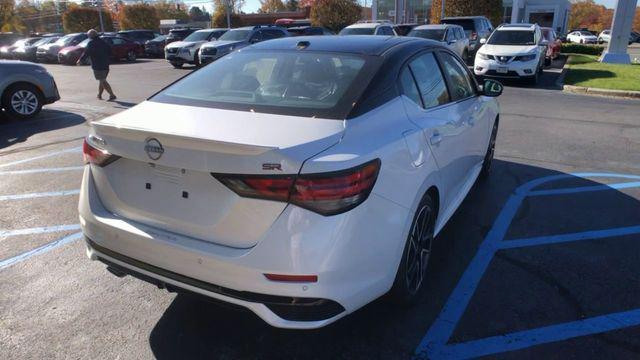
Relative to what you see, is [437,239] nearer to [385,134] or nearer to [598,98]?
[385,134]

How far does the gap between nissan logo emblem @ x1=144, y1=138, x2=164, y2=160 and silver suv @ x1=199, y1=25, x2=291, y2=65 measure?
17.3m

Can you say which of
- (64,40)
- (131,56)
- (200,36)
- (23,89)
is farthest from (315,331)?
(64,40)

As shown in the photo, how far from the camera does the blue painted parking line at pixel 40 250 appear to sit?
3.77 m

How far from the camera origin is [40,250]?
3.96 metres

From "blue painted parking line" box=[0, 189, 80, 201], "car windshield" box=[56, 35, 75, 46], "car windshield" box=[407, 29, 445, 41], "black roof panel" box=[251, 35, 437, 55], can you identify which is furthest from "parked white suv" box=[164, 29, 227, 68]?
"black roof panel" box=[251, 35, 437, 55]

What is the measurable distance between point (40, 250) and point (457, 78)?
3.84 metres

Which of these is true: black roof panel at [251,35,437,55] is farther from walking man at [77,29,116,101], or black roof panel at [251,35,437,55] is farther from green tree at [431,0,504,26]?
green tree at [431,0,504,26]

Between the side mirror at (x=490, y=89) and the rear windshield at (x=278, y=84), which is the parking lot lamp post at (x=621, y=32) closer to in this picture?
the side mirror at (x=490, y=89)

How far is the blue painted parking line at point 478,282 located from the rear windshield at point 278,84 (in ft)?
4.71

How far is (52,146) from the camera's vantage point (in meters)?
7.57

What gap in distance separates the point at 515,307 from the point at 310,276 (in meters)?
1.66

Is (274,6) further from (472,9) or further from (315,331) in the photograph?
(315,331)

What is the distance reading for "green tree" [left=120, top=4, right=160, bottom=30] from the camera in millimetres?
63656

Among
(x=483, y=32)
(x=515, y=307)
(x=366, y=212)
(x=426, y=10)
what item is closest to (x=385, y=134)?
(x=366, y=212)
